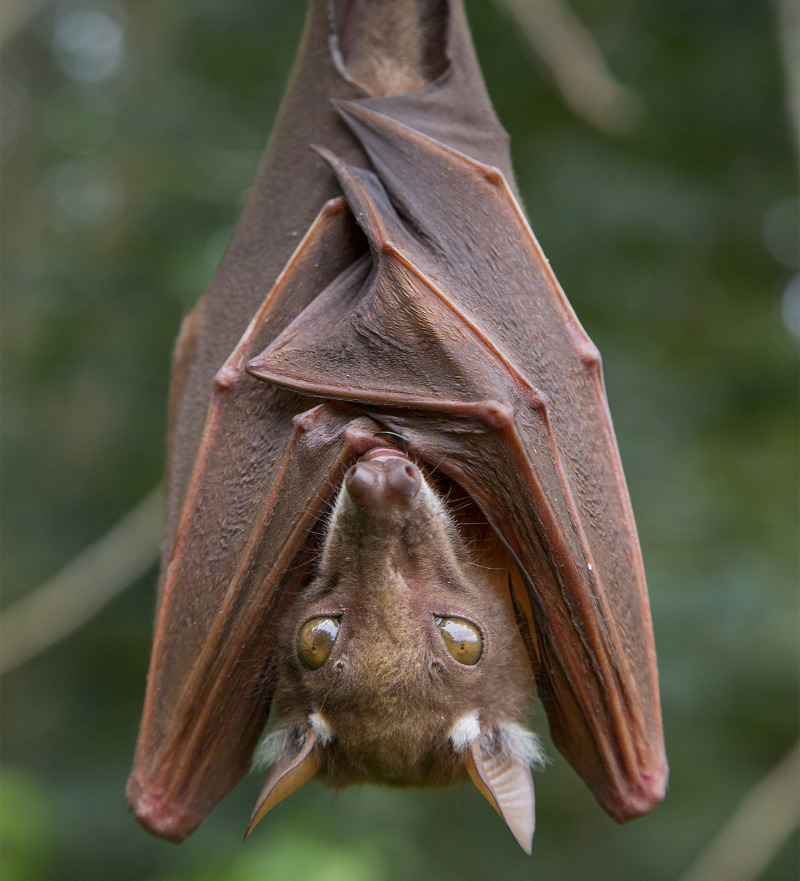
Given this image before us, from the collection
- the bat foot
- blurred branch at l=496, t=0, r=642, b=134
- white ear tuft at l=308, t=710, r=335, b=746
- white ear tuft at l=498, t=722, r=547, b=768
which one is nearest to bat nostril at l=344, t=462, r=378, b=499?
white ear tuft at l=308, t=710, r=335, b=746

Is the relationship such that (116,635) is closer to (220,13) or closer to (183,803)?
(183,803)

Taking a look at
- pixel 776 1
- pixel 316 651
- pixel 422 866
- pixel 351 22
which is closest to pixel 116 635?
pixel 422 866

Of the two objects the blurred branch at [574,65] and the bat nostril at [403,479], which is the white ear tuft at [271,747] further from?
the blurred branch at [574,65]

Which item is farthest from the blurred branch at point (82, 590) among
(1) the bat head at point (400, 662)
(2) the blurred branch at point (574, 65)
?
(2) the blurred branch at point (574, 65)

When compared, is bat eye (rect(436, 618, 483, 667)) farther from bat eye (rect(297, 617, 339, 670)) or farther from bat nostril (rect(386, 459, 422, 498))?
bat nostril (rect(386, 459, 422, 498))

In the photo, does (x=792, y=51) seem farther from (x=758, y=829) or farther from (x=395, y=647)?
(x=758, y=829)

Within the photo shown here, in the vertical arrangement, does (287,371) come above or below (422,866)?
above
